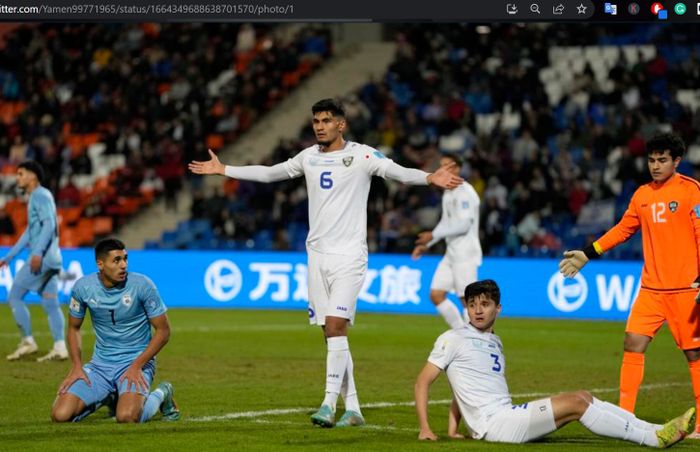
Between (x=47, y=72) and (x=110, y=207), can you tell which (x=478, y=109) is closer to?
(x=110, y=207)

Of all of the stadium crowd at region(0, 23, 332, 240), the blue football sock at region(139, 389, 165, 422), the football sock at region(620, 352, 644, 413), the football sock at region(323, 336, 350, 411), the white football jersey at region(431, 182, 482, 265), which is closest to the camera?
the football sock at region(620, 352, 644, 413)

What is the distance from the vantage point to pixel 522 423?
8.82m

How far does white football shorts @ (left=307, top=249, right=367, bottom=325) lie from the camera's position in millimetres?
10164

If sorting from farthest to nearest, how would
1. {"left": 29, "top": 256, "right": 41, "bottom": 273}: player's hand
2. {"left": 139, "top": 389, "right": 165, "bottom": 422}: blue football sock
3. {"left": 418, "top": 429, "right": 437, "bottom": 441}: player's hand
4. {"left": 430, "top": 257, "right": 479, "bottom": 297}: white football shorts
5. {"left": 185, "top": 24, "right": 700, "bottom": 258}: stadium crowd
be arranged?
{"left": 185, "top": 24, "right": 700, "bottom": 258}: stadium crowd → {"left": 430, "top": 257, "right": 479, "bottom": 297}: white football shorts → {"left": 29, "top": 256, "right": 41, "bottom": 273}: player's hand → {"left": 139, "top": 389, "right": 165, "bottom": 422}: blue football sock → {"left": 418, "top": 429, "right": 437, "bottom": 441}: player's hand

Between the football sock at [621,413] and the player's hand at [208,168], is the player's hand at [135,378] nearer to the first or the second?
the player's hand at [208,168]

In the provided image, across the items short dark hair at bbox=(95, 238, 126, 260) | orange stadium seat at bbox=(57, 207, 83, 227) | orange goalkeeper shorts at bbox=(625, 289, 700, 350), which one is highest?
orange stadium seat at bbox=(57, 207, 83, 227)

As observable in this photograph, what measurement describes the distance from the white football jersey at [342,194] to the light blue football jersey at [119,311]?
1.45 m

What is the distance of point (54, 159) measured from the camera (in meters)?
31.0

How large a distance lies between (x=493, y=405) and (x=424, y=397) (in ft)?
1.80

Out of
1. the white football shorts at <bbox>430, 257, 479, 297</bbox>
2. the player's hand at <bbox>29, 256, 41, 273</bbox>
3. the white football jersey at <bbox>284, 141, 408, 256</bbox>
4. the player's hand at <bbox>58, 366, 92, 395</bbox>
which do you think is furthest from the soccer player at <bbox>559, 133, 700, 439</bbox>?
the player's hand at <bbox>29, 256, 41, 273</bbox>

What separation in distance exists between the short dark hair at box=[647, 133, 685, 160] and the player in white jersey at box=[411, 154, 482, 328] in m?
6.31

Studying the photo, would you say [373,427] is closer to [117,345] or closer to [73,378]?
[117,345]

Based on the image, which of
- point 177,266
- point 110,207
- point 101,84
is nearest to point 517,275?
point 177,266

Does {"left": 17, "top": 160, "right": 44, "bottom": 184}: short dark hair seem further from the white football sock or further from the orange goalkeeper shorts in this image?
the white football sock
